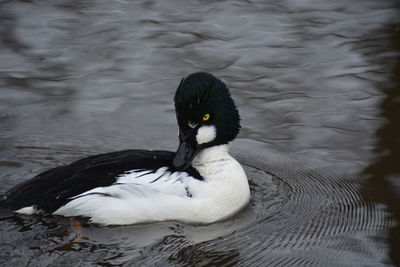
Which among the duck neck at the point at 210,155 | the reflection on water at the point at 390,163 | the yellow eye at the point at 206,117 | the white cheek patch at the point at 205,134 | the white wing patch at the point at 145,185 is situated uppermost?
the yellow eye at the point at 206,117

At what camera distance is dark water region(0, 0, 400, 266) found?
5898 mm

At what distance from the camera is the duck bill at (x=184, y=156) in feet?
20.4

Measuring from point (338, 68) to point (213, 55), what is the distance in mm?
1531

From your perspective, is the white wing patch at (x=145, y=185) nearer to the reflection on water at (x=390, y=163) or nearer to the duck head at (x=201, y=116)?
the duck head at (x=201, y=116)

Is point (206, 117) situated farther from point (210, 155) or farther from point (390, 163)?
point (390, 163)

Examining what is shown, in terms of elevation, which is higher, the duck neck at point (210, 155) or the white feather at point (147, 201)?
the duck neck at point (210, 155)

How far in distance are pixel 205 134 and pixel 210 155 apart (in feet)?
0.69

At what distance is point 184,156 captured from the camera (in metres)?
6.26

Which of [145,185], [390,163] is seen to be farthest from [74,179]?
[390,163]

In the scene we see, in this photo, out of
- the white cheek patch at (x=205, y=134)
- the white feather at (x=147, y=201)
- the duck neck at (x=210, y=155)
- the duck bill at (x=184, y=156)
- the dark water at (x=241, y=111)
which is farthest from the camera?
the duck neck at (x=210, y=155)

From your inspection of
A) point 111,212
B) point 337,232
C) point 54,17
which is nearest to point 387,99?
point 337,232

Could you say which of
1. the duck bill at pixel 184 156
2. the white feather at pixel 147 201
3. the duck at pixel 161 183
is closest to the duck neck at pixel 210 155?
the duck at pixel 161 183

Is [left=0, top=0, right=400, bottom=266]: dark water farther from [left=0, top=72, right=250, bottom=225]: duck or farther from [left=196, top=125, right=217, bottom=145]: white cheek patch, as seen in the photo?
[left=196, top=125, right=217, bottom=145]: white cheek patch

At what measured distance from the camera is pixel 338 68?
9359 millimetres
